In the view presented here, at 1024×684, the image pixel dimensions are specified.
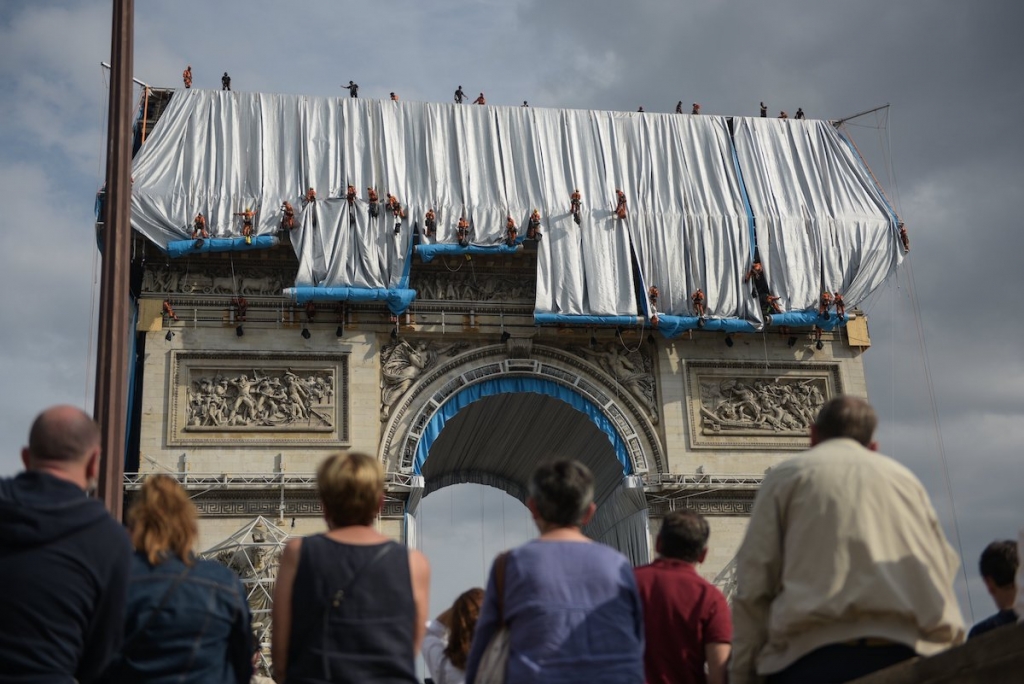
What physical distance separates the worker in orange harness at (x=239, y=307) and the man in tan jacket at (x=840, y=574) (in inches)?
793

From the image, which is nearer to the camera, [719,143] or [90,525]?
[90,525]

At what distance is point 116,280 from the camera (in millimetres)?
11383

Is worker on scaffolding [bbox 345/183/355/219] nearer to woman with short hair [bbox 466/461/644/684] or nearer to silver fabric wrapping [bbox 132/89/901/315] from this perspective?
silver fabric wrapping [bbox 132/89/901/315]

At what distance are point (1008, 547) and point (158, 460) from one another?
19.1m

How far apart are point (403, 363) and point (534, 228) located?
160 inches

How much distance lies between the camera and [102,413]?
1072cm

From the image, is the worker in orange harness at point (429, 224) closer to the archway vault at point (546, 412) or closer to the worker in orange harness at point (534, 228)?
the worker in orange harness at point (534, 228)

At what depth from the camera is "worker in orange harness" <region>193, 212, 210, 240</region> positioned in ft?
79.4

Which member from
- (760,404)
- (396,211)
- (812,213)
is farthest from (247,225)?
(812,213)

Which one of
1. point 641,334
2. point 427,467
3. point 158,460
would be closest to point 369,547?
point 158,460

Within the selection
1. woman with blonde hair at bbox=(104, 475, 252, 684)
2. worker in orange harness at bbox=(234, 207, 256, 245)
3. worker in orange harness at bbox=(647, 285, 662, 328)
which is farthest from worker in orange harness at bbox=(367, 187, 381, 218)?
woman with blonde hair at bbox=(104, 475, 252, 684)

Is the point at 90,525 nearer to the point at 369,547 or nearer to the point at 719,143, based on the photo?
the point at 369,547

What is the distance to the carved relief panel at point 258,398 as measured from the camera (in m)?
23.7

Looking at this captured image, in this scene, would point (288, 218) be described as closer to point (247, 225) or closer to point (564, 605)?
point (247, 225)
